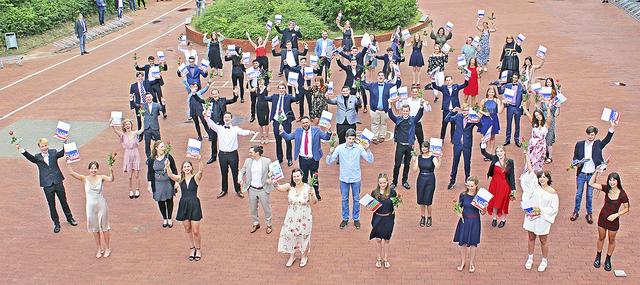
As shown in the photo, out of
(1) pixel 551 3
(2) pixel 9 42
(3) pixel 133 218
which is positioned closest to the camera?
(3) pixel 133 218

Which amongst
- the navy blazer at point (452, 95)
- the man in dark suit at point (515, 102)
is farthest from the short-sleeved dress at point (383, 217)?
the man in dark suit at point (515, 102)

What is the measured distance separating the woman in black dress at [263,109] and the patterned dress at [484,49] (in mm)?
8441

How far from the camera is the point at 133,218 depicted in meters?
12.5

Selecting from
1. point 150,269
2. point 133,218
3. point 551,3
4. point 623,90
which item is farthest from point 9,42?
point 551,3

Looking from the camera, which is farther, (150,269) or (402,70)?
(402,70)

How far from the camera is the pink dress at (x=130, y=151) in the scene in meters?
13.0

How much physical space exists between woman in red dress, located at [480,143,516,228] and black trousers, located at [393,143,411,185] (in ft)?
5.56

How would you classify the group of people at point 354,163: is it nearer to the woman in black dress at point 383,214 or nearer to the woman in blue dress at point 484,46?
the woman in black dress at point 383,214

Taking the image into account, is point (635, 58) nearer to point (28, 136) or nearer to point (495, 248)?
point (495, 248)

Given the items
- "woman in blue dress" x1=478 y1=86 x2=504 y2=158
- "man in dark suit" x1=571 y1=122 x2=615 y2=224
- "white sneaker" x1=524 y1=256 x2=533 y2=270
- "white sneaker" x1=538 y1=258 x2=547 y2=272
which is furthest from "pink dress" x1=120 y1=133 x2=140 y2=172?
"man in dark suit" x1=571 y1=122 x2=615 y2=224

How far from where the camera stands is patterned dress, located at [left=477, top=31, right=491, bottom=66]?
21078 millimetres

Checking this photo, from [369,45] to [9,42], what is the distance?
16.6 m

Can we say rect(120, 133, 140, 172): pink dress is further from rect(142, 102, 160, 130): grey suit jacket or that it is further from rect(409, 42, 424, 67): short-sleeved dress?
rect(409, 42, 424, 67): short-sleeved dress

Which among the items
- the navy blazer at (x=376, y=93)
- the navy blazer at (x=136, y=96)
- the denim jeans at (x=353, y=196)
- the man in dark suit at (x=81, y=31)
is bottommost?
the man in dark suit at (x=81, y=31)
